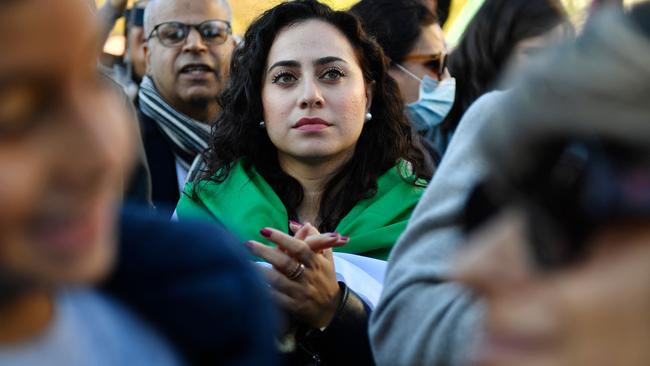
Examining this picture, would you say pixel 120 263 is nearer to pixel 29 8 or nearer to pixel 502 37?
pixel 29 8

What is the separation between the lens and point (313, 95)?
12.2 ft

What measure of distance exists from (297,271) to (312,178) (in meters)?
0.77

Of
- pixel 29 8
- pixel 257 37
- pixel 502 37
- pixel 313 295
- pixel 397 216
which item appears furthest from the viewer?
→ pixel 502 37

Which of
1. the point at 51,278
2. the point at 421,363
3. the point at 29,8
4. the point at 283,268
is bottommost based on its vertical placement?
the point at 283,268

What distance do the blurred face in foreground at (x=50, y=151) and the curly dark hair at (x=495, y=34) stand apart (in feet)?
11.2

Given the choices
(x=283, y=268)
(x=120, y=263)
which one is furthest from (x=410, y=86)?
(x=120, y=263)

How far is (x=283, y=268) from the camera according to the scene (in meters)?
2.99

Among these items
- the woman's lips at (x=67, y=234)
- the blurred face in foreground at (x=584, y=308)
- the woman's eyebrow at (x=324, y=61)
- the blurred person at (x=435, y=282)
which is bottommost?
the woman's eyebrow at (x=324, y=61)

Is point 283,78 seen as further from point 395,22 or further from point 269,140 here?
point 395,22

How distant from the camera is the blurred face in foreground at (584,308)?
3.34 ft

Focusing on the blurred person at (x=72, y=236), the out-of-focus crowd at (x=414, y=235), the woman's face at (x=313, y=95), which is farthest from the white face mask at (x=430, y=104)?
the blurred person at (x=72, y=236)

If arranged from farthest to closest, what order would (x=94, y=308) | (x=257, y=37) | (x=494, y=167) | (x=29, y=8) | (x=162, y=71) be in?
(x=162, y=71), (x=257, y=37), (x=94, y=308), (x=494, y=167), (x=29, y=8)

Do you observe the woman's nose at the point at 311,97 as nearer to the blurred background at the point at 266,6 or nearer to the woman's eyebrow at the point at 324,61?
the woman's eyebrow at the point at 324,61

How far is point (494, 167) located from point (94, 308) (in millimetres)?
487
